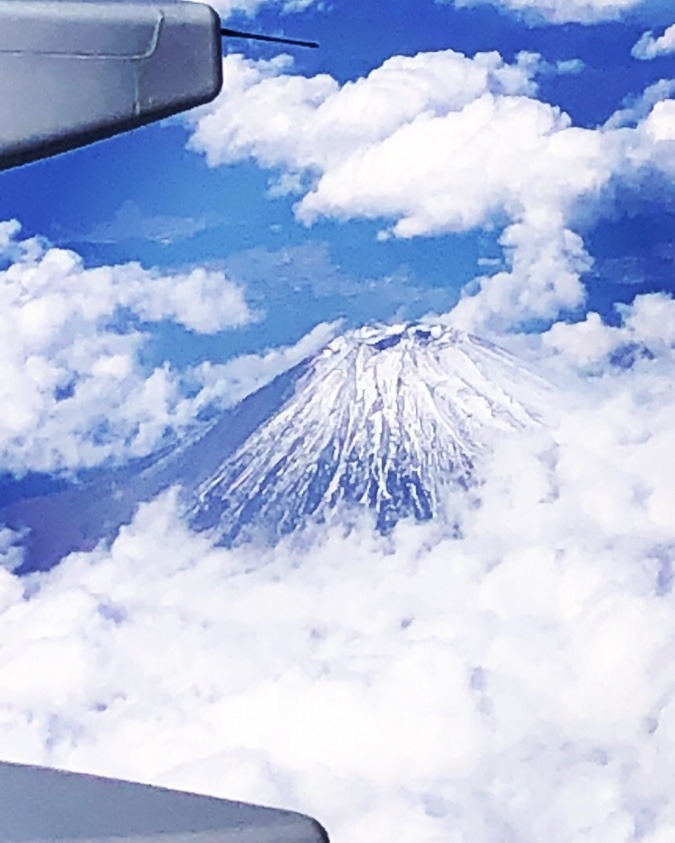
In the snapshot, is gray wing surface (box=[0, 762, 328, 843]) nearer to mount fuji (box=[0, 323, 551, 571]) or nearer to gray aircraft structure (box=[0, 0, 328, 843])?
gray aircraft structure (box=[0, 0, 328, 843])

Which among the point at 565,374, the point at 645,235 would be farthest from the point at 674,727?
the point at 645,235

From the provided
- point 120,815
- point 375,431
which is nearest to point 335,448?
point 375,431

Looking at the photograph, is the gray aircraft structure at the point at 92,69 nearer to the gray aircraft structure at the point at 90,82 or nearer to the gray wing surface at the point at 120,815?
the gray aircraft structure at the point at 90,82

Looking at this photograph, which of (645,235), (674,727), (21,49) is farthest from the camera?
(645,235)

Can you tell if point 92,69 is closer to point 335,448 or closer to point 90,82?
point 90,82

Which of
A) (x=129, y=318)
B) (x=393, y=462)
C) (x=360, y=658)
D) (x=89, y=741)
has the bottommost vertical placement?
(x=89, y=741)

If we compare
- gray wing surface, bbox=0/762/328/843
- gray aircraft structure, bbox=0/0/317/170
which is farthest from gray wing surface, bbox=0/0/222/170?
gray wing surface, bbox=0/762/328/843

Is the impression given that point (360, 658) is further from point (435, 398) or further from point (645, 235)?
point (645, 235)
